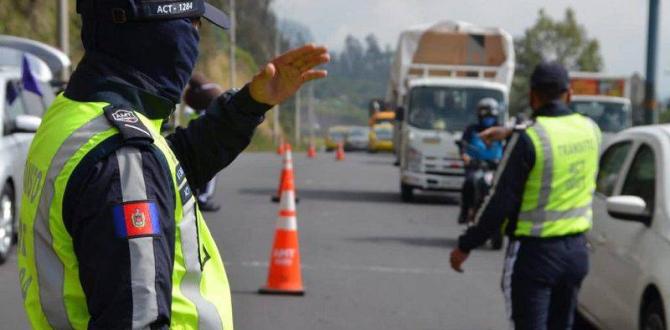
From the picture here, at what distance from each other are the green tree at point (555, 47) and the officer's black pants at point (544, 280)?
6133 cm

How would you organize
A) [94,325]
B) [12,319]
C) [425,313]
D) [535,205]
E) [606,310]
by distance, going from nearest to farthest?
1. [94,325]
2. [535,205]
3. [606,310]
4. [12,319]
5. [425,313]

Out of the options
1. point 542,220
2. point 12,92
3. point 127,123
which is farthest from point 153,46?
point 12,92

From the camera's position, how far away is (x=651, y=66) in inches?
859

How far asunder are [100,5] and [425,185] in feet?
61.3

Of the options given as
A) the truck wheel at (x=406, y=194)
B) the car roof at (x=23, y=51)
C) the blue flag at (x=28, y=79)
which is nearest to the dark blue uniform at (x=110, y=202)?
the blue flag at (x=28, y=79)

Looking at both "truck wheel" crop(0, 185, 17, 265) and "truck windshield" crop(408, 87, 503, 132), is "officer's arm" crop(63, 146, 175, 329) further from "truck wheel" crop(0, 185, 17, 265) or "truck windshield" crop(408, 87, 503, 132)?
"truck windshield" crop(408, 87, 503, 132)

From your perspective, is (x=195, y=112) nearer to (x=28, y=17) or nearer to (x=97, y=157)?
(x=97, y=157)

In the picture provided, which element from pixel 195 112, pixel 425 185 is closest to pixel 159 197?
pixel 195 112

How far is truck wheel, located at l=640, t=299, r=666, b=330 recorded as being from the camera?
6.46 meters

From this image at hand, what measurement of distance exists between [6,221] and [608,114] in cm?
1733

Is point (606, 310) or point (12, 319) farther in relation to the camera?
point (12, 319)

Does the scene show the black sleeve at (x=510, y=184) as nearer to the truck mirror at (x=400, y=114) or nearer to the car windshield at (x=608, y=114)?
the truck mirror at (x=400, y=114)

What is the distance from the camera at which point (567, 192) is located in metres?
5.79

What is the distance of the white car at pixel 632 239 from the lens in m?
6.70
